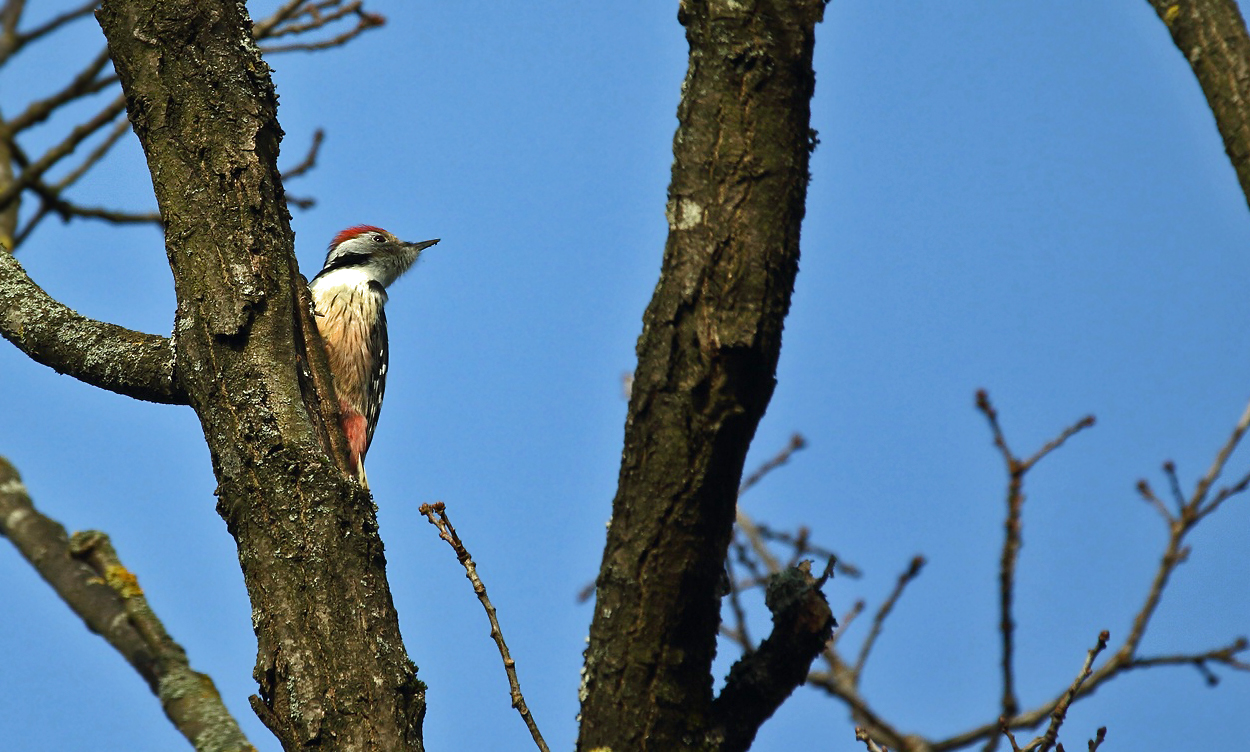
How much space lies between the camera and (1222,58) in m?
2.62

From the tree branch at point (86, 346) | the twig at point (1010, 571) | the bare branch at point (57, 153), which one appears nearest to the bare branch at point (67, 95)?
the bare branch at point (57, 153)

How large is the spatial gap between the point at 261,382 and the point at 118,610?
1.07 metres

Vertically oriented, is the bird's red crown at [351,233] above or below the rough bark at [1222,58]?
above

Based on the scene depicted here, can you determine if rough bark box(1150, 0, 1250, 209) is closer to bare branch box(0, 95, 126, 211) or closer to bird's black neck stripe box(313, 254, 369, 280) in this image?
bare branch box(0, 95, 126, 211)

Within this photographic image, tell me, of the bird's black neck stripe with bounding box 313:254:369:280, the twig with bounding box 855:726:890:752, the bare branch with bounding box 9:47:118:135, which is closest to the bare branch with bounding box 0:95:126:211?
the bare branch with bounding box 9:47:118:135

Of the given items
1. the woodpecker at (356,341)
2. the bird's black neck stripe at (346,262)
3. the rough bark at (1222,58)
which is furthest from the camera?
the bird's black neck stripe at (346,262)

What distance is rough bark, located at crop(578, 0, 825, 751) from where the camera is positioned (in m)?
2.27

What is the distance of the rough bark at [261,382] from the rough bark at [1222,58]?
209 centimetres

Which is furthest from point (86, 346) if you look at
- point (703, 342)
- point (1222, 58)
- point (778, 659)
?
point (1222, 58)

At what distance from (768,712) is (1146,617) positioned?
1.59m

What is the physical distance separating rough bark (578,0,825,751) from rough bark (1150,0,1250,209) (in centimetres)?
91

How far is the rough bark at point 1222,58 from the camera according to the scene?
2.47 m

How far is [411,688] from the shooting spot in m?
2.67

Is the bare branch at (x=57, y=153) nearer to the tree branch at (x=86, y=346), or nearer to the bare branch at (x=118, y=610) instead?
the tree branch at (x=86, y=346)
